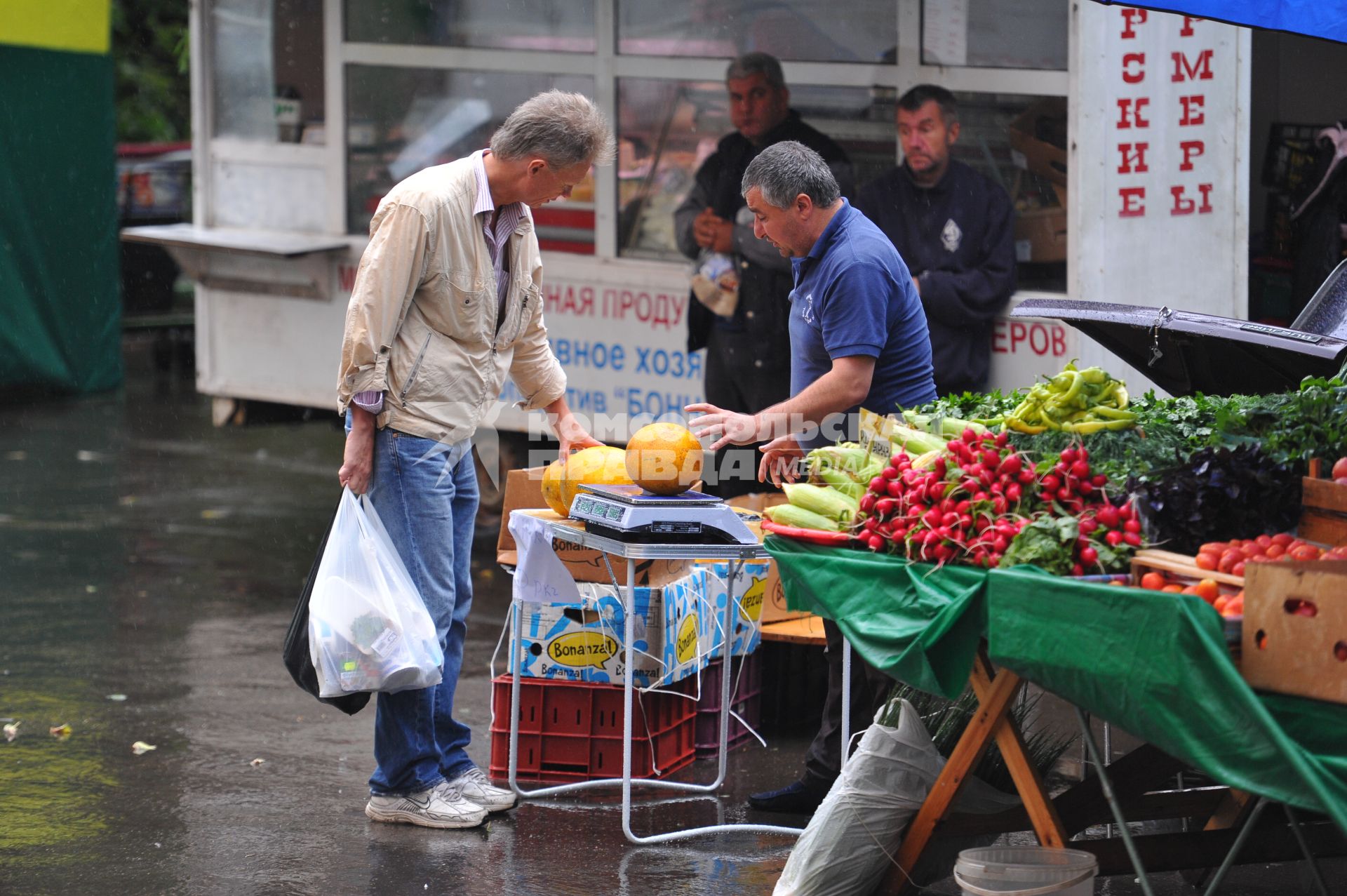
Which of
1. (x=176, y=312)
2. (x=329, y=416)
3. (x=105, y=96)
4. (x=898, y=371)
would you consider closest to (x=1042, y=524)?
(x=898, y=371)

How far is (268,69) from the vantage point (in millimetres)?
9344

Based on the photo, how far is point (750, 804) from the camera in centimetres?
508

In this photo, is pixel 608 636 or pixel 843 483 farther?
pixel 608 636

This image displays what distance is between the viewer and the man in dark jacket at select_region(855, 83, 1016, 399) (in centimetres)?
666

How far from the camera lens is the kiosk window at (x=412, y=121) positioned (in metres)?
8.71

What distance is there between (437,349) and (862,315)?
49.0 inches

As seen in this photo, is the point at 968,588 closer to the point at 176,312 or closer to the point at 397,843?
the point at 397,843

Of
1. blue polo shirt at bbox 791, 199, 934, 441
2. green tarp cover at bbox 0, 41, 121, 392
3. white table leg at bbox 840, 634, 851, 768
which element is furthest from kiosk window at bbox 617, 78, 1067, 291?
green tarp cover at bbox 0, 41, 121, 392

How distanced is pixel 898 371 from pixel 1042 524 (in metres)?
1.47

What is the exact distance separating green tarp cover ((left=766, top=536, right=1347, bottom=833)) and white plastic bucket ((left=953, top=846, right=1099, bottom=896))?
458mm

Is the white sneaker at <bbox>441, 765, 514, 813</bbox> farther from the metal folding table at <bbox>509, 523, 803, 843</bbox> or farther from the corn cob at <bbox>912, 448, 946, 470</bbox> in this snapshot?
the corn cob at <bbox>912, 448, 946, 470</bbox>

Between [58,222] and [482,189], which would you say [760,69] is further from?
[58,222]

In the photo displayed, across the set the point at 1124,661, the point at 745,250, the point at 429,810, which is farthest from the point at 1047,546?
the point at 745,250

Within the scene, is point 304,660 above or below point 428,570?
below
